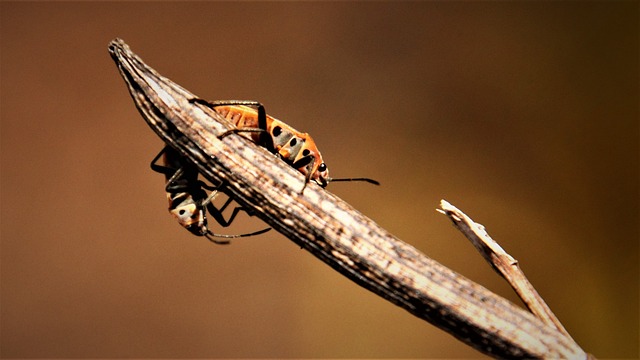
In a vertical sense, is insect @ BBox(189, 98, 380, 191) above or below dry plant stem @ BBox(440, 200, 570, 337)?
above

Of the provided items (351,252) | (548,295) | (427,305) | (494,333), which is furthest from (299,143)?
(548,295)

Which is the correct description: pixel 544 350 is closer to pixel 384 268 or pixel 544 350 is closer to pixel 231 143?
pixel 384 268

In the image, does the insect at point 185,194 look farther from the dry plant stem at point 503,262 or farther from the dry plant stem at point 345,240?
the dry plant stem at point 503,262

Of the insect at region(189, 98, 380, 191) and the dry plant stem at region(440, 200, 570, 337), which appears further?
the insect at region(189, 98, 380, 191)

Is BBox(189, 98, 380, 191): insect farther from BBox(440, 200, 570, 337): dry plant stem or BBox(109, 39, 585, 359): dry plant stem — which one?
BBox(440, 200, 570, 337): dry plant stem

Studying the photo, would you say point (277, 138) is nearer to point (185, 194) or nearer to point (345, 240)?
point (185, 194)

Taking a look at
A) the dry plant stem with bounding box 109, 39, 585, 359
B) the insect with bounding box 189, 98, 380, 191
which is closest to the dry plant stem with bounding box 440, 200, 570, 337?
the dry plant stem with bounding box 109, 39, 585, 359
